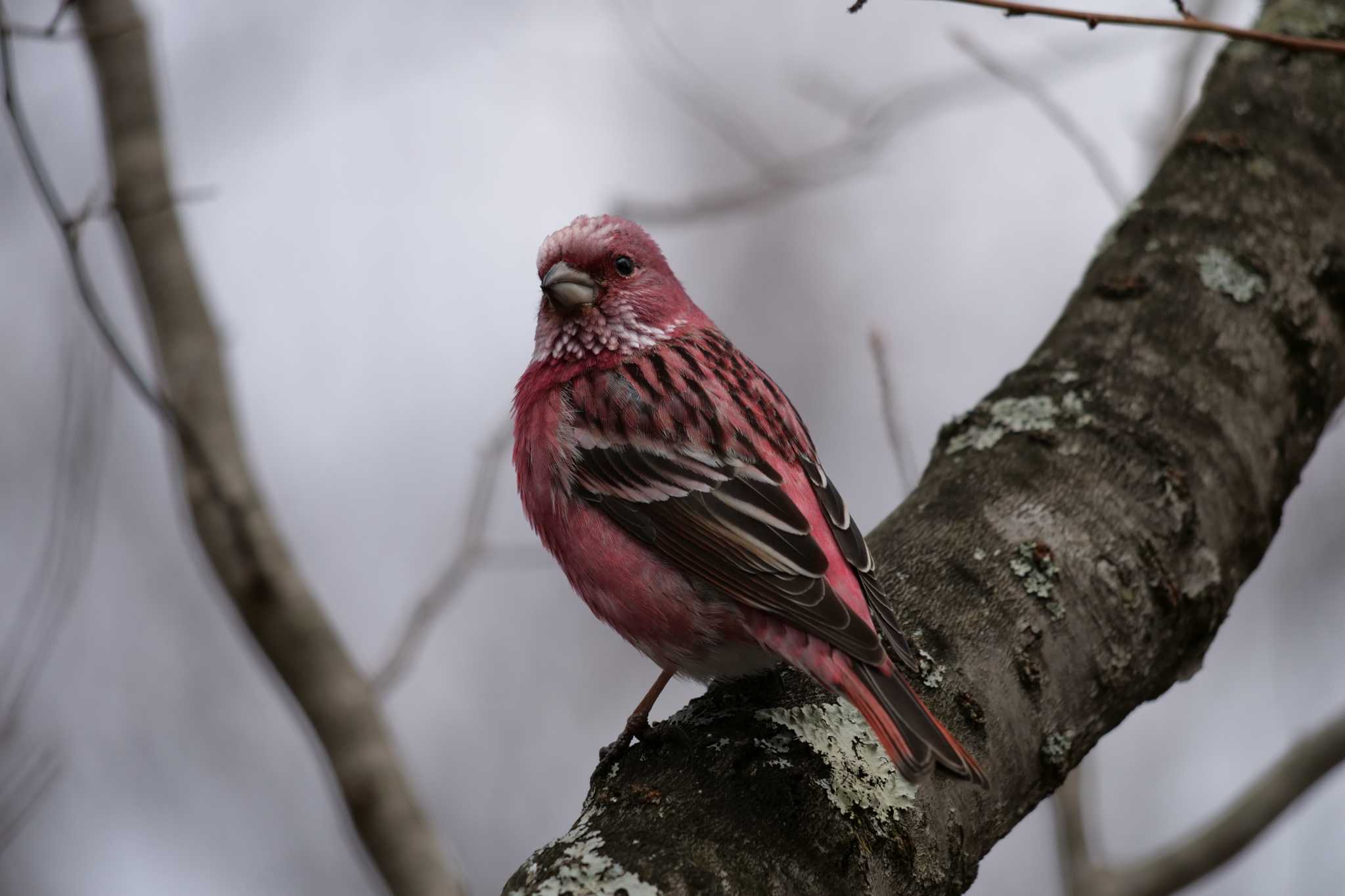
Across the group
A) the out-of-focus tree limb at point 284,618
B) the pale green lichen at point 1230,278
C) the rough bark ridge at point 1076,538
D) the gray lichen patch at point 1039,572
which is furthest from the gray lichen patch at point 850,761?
the pale green lichen at point 1230,278

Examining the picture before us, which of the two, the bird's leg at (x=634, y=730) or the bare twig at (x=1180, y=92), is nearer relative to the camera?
the bird's leg at (x=634, y=730)

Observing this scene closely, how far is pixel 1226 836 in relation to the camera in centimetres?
493

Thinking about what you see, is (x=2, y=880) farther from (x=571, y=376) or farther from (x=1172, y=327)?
(x=1172, y=327)

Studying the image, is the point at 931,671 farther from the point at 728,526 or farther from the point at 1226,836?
the point at 1226,836

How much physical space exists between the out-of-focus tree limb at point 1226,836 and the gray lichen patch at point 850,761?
7.11 feet

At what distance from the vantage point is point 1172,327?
4.57 m

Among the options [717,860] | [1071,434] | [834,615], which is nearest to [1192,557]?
[1071,434]

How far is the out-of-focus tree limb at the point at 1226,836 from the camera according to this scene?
4.94m

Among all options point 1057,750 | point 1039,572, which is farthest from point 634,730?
point 1039,572

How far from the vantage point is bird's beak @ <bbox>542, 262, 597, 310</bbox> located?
495 cm

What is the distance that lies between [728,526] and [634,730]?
0.73m

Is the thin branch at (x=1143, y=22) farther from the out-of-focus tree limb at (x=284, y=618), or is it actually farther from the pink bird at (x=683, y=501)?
the out-of-focus tree limb at (x=284, y=618)

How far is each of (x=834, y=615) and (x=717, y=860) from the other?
2.82ft

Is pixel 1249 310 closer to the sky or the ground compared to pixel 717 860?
closer to the sky
